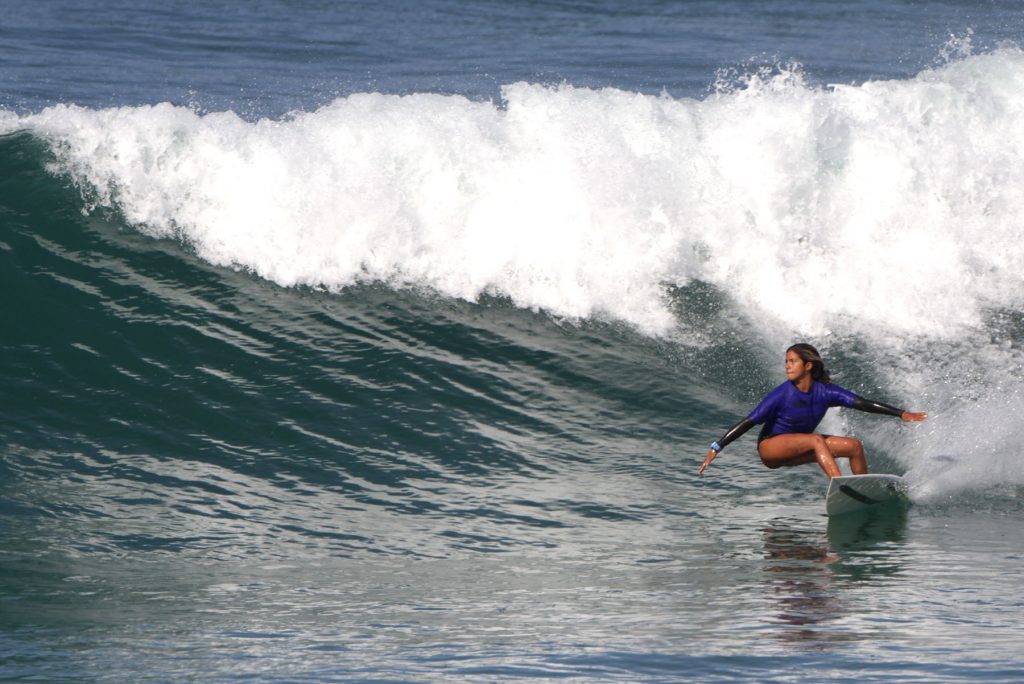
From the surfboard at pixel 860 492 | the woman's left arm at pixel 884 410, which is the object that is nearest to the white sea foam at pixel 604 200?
the woman's left arm at pixel 884 410

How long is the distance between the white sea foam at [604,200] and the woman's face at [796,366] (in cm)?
279

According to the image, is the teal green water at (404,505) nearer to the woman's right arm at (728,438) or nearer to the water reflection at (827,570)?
the water reflection at (827,570)

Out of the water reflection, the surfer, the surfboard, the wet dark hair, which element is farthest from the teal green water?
the wet dark hair

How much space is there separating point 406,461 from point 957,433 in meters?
3.80

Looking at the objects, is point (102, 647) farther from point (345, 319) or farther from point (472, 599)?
point (345, 319)

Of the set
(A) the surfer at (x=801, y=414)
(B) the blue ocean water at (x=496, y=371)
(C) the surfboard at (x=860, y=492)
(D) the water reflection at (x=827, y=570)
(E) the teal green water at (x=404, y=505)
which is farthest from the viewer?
(A) the surfer at (x=801, y=414)

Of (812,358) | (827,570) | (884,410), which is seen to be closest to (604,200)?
(812,358)

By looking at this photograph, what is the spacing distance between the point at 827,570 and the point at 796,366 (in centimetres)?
182

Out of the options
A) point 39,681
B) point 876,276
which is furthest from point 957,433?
point 39,681

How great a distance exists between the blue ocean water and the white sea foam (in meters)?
0.03

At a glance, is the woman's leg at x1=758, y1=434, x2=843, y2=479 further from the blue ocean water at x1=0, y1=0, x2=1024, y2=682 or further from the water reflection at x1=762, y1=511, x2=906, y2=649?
the water reflection at x1=762, y1=511, x2=906, y2=649

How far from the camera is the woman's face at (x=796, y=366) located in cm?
901

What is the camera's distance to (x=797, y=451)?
356 inches

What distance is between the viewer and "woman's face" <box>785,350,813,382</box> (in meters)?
9.01
